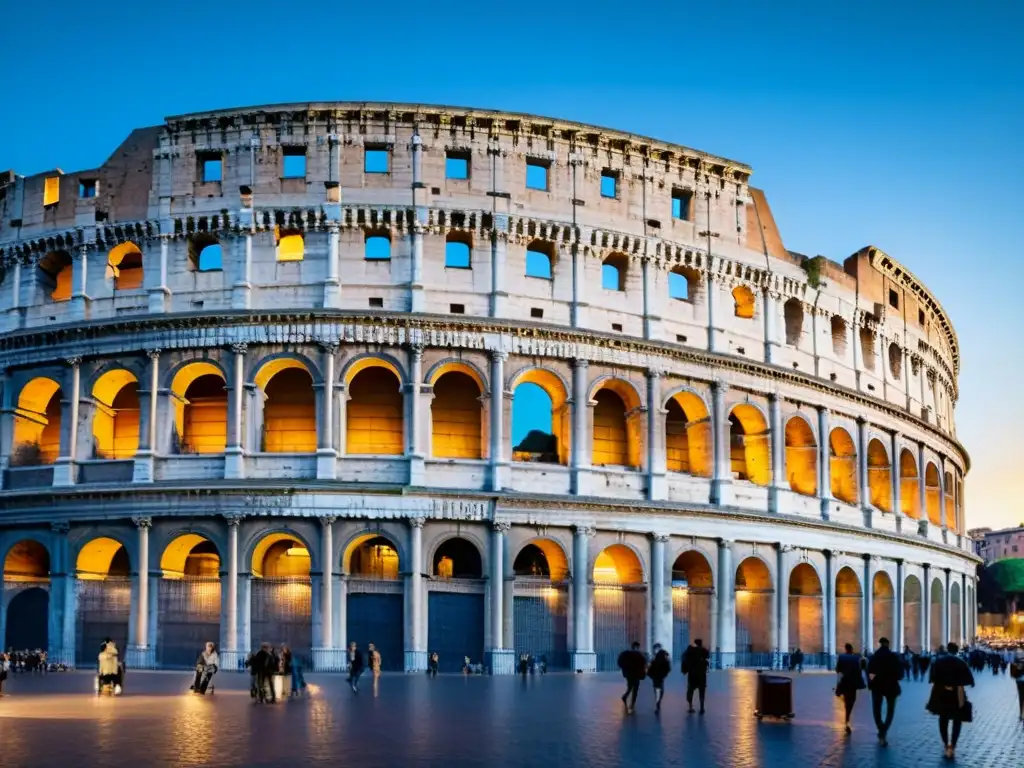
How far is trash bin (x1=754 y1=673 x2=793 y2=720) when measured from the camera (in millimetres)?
20016

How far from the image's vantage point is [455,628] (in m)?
34.5

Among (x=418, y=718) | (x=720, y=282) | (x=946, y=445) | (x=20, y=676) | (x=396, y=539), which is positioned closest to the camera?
(x=418, y=718)

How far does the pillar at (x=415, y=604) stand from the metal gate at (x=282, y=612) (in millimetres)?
2733

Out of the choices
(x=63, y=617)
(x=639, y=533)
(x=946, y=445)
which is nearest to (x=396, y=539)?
(x=639, y=533)

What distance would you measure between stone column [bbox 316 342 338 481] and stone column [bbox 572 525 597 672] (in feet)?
23.6

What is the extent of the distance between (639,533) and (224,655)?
40.1 feet

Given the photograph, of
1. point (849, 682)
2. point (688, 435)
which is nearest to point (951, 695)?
point (849, 682)

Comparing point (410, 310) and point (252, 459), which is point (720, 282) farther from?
point (252, 459)

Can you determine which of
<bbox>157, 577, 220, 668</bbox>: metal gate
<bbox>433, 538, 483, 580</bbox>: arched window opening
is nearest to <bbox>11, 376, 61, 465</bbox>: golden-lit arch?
<bbox>157, 577, 220, 668</bbox>: metal gate

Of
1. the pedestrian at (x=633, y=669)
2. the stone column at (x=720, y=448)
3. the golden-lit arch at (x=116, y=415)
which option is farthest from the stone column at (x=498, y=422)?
the pedestrian at (x=633, y=669)

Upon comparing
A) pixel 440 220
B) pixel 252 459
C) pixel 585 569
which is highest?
pixel 440 220

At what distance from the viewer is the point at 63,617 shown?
34812mm

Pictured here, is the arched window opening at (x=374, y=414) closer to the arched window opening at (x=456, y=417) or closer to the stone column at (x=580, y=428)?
the arched window opening at (x=456, y=417)

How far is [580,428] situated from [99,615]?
48.0 ft
